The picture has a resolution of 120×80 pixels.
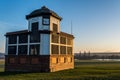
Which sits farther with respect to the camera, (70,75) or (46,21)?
(46,21)

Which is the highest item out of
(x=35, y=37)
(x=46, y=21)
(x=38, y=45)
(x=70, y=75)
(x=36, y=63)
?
(x=46, y=21)

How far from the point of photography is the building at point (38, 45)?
44.0 metres

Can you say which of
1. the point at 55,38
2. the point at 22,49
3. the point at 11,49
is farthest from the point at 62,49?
the point at 11,49

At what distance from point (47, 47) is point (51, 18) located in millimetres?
6892

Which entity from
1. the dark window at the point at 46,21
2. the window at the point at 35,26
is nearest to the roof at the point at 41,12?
the dark window at the point at 46,21

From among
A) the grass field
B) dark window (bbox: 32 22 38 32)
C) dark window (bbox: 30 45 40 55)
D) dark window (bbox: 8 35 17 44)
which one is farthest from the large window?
dark window (bbox: 8 35 17 44)

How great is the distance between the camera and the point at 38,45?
1750 inches

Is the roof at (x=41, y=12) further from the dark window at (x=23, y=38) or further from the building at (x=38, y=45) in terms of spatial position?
the dark window at (x=23, y=38)

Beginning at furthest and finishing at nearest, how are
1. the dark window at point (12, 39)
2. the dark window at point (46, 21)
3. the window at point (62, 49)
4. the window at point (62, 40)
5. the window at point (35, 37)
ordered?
the window at point (62, 40) < the window at point (62, 49) < the dark window at point (12, 39) < the dark window at point (46, 21) < the window at point (35, 37)

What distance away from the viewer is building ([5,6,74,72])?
44.0 metres

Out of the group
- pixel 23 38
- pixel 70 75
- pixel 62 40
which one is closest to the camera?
pixel 70 75

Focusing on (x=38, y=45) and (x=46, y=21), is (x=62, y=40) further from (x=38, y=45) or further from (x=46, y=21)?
(x=38, y=45)

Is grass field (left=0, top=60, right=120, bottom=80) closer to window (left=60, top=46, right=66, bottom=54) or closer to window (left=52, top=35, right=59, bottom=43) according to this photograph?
window (left=52, top=35, right=59, bottom=43)

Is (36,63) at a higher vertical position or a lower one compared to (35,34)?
lower
